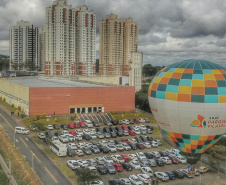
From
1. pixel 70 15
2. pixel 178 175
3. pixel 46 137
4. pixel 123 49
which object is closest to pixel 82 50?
pixel 70 15

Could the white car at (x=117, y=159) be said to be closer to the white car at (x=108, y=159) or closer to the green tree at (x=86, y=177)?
the white car at (x=108, y=159)

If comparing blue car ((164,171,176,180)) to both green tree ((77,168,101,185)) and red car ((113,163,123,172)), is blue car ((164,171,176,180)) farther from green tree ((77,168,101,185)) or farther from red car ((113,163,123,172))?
green tree ((77,168,101,185))

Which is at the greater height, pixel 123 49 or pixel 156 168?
pixel 123 49

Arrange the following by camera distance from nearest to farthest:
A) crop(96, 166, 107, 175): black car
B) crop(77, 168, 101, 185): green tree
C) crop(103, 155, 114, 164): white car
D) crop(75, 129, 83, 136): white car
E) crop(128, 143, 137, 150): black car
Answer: crop(77, 168, 101, 185): green tree → crop(96, 166, 107, 175): black car → crop(103, 155, 114, 164): white car → crop(128, 143, 137, 150): black car → crop(75, 129, 83, 136): white car

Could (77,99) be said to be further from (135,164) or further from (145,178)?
(145,178)

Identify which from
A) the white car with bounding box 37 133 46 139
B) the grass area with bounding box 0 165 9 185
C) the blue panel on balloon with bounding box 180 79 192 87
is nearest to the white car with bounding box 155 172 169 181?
the blue panel on balloon with bounding box 180 79 192 87

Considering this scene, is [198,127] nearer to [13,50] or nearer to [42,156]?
[42,156]

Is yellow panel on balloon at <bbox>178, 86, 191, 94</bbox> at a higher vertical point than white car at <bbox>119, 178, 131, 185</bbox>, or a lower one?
higher
